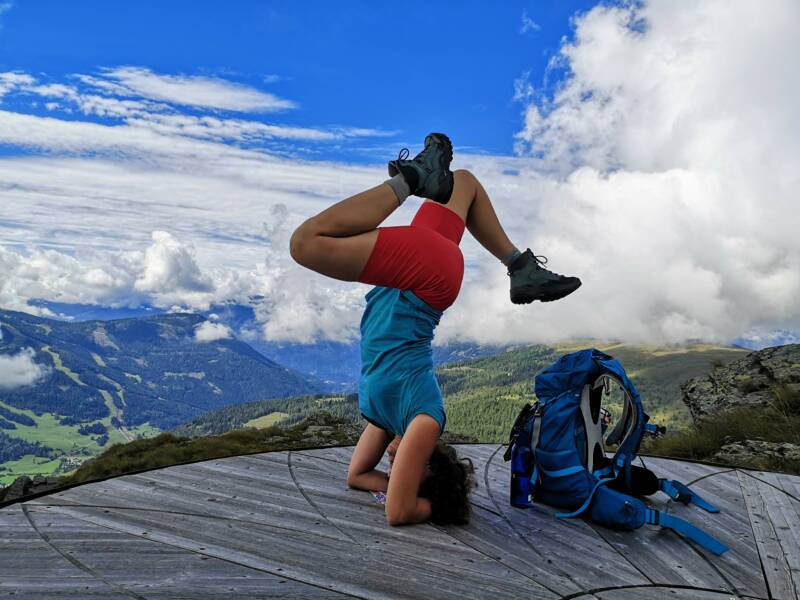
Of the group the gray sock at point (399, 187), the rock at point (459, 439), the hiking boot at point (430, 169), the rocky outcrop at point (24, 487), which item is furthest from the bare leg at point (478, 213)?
the rocky outcrop at point (24, 487)

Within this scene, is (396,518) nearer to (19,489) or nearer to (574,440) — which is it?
(574,440)

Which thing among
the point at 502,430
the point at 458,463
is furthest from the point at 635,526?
the point at 502,430

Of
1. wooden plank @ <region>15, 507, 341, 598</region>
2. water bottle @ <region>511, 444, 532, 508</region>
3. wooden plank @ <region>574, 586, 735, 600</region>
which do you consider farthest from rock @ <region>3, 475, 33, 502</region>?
wooden plank @ <region>574, 586, 735, 600</region>

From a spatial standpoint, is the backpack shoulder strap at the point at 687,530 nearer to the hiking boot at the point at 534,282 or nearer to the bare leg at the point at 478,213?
the hiking boot at the point at 534,282

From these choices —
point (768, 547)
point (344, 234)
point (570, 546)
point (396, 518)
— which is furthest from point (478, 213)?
point (768, 547)

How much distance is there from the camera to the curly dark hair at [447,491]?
13.6 feet

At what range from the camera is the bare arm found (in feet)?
15.9

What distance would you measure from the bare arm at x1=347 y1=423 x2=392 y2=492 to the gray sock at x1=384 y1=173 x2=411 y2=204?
7.24 ft

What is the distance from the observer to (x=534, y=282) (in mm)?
4414

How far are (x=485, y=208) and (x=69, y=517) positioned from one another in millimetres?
3478

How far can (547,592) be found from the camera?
316cm

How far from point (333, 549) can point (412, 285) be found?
5.51 ft

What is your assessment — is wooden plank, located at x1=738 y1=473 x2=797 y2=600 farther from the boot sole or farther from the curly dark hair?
the boot sole

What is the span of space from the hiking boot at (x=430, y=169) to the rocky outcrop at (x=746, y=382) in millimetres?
10379
